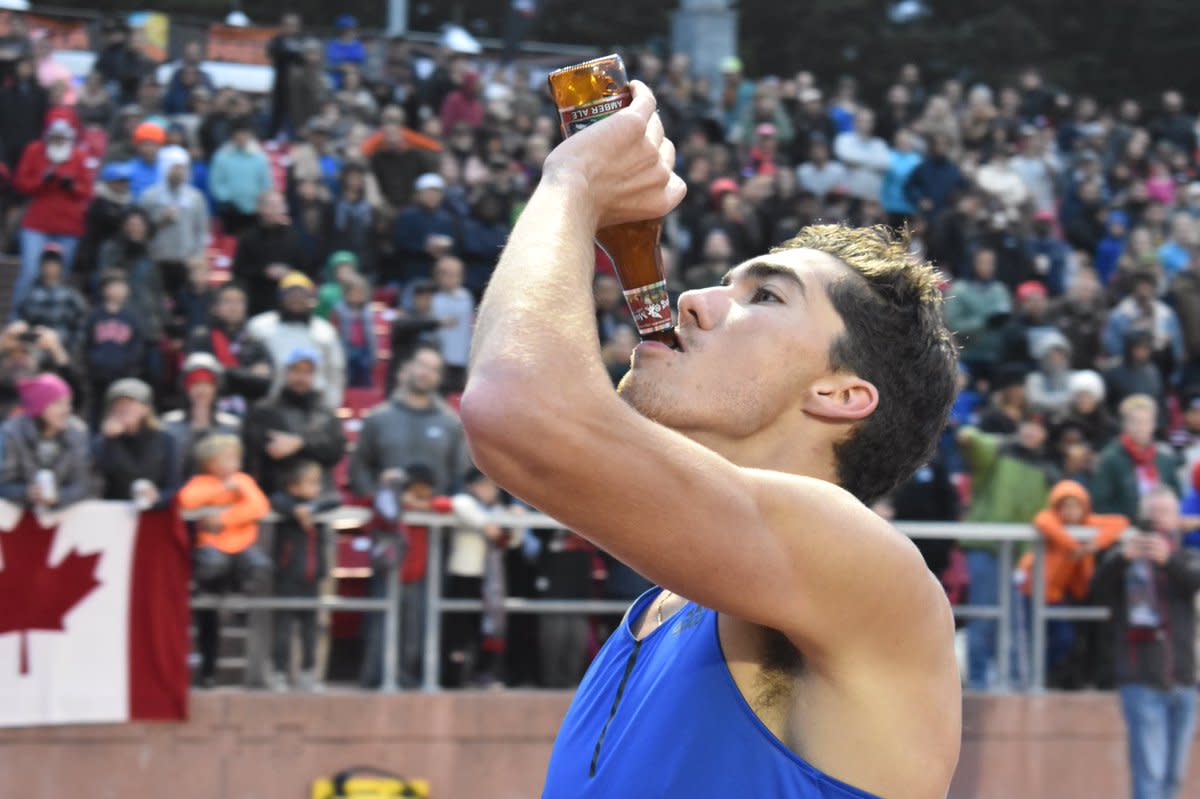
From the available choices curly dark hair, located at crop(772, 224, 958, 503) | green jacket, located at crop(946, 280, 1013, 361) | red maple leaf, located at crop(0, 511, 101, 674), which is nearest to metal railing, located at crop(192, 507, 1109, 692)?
red maple leaf, located at crop(0, 511, 101, 674)

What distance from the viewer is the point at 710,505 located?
1991mm

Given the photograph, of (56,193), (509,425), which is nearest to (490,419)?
(509,425)

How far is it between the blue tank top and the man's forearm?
1.67ft

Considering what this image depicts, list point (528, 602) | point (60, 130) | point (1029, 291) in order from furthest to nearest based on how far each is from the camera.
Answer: point (1029, 291), point (60, 130), point (528, 602)

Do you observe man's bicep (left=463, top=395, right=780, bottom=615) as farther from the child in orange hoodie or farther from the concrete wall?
the concrete wall

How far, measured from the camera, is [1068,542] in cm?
988

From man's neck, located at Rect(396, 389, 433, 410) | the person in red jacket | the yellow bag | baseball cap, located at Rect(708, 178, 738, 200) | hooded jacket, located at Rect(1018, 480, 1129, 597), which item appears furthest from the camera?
baseball cap, located at Rect(708, 178, 738, 200)

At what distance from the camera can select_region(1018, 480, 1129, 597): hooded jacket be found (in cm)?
988

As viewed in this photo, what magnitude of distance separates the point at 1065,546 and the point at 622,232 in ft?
26.3

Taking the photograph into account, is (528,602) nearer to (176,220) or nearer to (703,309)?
(176,220)

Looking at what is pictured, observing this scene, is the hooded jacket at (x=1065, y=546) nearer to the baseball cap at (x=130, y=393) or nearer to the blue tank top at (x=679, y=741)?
the baseball cap at (x=130, y=393)

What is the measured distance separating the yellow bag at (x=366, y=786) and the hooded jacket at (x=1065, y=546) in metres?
3.66

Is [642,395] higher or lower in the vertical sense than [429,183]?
higher

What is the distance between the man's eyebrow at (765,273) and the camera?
94.3 inches
